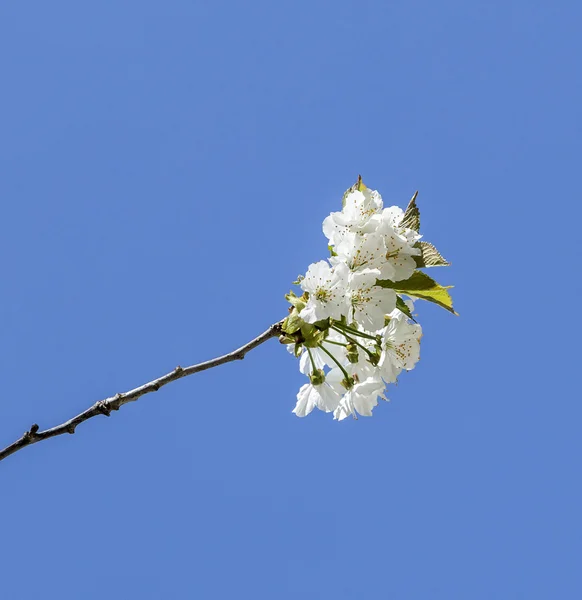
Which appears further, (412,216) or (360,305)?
(412,216)

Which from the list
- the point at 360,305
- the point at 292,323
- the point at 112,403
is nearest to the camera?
the point at 112,403

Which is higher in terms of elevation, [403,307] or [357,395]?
[403,307]

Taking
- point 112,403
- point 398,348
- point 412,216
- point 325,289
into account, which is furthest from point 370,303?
point 112,403

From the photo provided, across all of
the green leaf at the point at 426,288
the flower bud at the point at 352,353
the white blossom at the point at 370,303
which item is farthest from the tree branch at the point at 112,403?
the green leaf at the point at 426,288

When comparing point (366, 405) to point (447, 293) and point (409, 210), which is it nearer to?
point (447, 293)

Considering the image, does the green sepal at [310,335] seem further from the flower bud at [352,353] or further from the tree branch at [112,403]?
the flower bud at [352,353]

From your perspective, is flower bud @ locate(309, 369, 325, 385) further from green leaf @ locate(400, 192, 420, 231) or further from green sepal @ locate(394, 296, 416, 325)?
green leaf @ locate(400, 192, 420, 231)

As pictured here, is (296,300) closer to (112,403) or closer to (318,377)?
(318,377)

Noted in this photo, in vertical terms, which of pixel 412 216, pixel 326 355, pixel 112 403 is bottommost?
pixel 112 403
